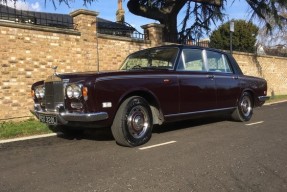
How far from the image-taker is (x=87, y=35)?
474 inches

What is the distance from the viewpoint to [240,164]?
550cm

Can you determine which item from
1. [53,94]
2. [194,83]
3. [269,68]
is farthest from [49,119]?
[269,68]

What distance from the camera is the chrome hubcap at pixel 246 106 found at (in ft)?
31.3

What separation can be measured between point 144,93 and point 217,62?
9.07 ft

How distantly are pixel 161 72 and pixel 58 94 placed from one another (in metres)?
1.90

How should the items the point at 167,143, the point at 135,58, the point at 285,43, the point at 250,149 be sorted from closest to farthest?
the point at 250,149, the point at 167,143, the point at 135,58, the point at 285,43

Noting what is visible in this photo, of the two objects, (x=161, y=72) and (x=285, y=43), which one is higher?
(x=285, y=43)

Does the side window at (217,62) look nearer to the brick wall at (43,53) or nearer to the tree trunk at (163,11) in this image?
the brick wall at (43,53)

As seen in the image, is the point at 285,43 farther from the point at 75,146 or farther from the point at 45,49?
the point at 75,146

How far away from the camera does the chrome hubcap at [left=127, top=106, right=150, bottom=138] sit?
662 cm

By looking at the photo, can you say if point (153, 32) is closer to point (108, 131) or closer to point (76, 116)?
point (108, 131)

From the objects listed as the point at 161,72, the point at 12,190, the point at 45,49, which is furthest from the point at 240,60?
the point at 12,190

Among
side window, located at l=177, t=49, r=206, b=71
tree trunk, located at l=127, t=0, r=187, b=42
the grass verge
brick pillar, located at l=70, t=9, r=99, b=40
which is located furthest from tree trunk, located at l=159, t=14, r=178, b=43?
side window, located at l=177, t=49, r=206, b=71

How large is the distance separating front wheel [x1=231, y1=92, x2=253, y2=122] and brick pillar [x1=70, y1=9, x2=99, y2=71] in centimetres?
474
